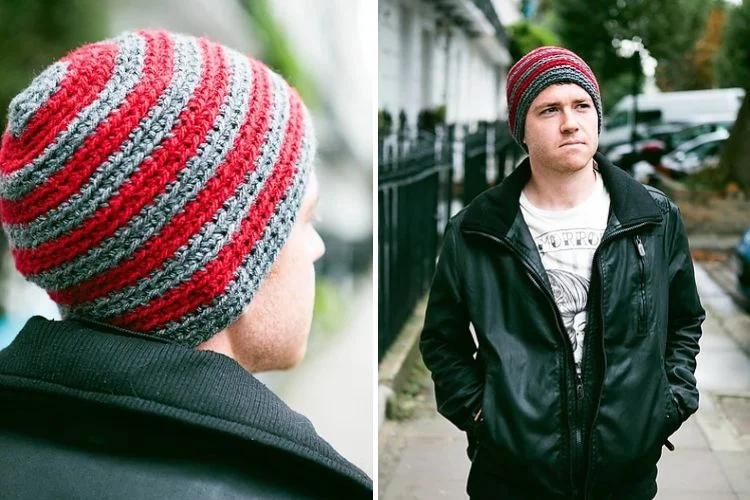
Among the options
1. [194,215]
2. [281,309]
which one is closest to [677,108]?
[281,309]

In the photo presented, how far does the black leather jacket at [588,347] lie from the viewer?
48.3 inches

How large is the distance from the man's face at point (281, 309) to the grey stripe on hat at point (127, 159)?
0.18 metres

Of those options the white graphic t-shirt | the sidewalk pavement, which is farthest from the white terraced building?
the sidewalk pavement

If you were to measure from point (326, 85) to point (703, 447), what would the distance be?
1.01m

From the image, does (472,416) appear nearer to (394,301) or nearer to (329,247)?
(329,247)

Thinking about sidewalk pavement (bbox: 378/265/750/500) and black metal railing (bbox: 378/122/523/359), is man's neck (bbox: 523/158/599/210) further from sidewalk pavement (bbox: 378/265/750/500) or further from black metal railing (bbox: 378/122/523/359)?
black metal railing (bbox: 378/122/523/359)

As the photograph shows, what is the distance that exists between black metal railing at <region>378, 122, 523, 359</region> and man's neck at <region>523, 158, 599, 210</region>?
41.8 inches

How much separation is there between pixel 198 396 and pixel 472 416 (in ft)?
2.26

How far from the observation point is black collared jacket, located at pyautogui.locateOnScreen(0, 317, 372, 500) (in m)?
A: 0.76

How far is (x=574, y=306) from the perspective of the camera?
49.1 inches

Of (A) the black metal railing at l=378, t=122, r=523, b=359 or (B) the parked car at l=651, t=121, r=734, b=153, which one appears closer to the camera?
(B) the parked car at l=651, t=121, r=734, b=153

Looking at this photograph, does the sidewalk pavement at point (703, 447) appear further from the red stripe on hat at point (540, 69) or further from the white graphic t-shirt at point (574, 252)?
the red stripe on hat at point (540, 69)

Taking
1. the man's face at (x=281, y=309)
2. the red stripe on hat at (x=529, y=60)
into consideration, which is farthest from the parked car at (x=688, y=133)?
the man's face at (x=281, y=309)

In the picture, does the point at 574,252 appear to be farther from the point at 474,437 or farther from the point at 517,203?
the point at 474,437
